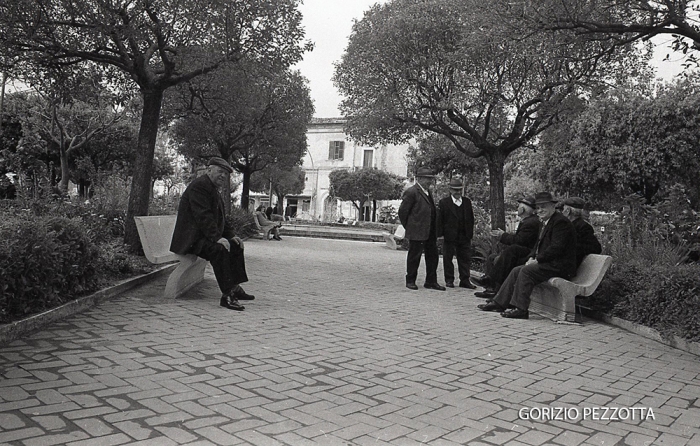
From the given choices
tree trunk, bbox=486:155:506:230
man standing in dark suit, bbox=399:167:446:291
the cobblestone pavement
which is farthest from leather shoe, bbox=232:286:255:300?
tree trunk, bbox=486:155:506:230

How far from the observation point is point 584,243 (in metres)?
7.10

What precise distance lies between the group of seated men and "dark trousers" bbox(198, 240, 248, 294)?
3201mm

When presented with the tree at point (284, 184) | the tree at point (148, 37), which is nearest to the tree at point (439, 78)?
the tree at point (148, 37)

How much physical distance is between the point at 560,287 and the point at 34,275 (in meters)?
5.61

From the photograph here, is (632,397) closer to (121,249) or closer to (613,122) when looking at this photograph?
(121,249)

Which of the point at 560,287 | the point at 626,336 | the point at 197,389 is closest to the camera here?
the point at 197,389

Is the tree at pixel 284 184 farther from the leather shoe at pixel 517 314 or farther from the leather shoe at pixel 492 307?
the leather shoe at pixel 517 314

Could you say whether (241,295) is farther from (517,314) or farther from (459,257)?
(459,257)

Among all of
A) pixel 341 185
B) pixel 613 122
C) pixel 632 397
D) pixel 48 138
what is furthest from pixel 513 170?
pixel 632 397

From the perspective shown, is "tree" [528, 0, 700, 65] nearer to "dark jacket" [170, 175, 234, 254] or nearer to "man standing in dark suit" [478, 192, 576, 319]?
"man standing in dark suit" [478, 192, 576, 319]

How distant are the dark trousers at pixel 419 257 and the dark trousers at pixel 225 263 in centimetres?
337

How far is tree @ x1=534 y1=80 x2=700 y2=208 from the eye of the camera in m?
23.5

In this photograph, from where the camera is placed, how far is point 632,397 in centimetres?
388

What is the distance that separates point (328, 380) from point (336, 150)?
52.2 meters
